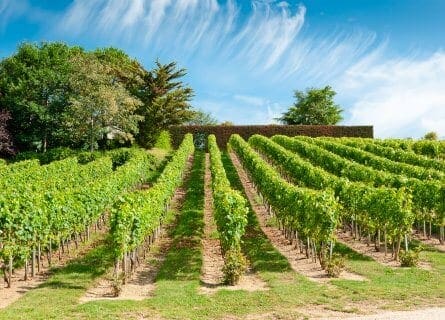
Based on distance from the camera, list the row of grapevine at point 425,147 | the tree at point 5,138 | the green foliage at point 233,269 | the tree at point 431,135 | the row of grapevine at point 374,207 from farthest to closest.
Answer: the tree at point 431,135 → the tree at point 5,138 → the row of grapevine at point 425,147 → the row of grapevine at point 374,207 → the green foliage at point 233,269

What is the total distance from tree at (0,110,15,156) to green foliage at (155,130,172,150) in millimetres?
15116

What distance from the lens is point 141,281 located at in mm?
16984

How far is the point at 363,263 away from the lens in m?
18.7

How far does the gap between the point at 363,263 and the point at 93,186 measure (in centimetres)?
1160

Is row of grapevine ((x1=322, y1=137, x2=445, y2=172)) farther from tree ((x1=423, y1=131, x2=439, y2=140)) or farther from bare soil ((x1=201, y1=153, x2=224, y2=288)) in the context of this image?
tree ((x1=423, y1=131, x2=439, y2=140))

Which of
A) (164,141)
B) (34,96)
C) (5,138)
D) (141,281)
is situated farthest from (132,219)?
(164,141)

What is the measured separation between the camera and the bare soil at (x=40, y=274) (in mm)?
15520

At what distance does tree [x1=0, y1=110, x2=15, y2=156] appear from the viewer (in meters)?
53.0

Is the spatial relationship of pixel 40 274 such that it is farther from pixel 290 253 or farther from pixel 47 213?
pixel 290 253

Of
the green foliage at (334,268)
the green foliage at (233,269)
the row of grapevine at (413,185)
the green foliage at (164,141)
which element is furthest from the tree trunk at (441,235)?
the green foliage at (164,141)

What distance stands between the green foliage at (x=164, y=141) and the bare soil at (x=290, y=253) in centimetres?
2967

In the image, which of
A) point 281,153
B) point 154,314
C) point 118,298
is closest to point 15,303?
Result: point 118,298

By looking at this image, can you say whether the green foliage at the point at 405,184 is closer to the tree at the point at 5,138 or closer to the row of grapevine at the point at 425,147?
the row of grapevine at the point at 425,147

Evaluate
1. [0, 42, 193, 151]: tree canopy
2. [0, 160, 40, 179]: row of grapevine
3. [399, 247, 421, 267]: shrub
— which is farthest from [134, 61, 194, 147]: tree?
[399, 247, 421, 267]: shrub
